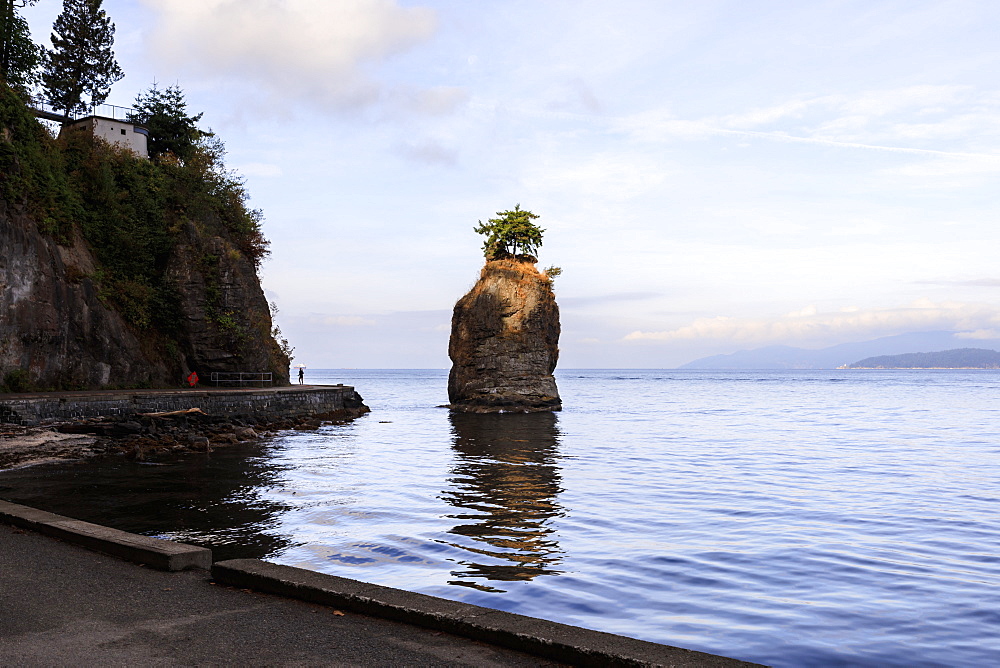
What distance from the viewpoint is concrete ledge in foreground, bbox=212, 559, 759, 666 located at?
16.0 ft

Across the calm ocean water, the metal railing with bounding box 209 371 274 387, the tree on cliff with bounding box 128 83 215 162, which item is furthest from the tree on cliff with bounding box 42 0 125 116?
the calm ocean water

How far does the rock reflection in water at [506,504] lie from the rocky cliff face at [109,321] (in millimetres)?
17530

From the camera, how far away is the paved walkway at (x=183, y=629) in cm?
504

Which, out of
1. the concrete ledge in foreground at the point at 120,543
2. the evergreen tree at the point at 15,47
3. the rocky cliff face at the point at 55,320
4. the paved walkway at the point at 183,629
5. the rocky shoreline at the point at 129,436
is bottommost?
the rocky shoreline at the point at 129,436

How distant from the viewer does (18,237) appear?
104ft

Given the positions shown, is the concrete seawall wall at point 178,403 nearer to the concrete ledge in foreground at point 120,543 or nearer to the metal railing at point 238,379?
the metal railing at point 238,379

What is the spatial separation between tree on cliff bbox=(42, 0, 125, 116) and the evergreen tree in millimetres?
15234

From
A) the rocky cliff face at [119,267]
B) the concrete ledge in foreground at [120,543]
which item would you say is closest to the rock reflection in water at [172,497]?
the concrete ledge in foreground at [120,543]

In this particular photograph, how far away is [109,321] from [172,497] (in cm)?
2372

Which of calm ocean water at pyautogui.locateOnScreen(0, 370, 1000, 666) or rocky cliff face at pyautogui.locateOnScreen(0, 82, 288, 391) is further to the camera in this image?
rocky cliff face at pyautogui.locateOnScreen(0, 82, 288, 391)

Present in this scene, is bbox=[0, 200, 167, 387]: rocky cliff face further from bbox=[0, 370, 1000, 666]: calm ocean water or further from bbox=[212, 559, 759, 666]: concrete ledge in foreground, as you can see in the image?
bbox=[212, 559, 759, 666]: concrete ledge in foreground

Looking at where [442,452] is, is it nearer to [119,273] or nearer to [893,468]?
[893,468]

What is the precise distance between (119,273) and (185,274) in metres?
3.46

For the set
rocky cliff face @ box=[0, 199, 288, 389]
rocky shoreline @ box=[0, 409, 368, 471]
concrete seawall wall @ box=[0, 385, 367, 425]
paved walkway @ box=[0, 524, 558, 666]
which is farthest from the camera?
rocky cliff face @ box=[0, 199, 288, 389]
